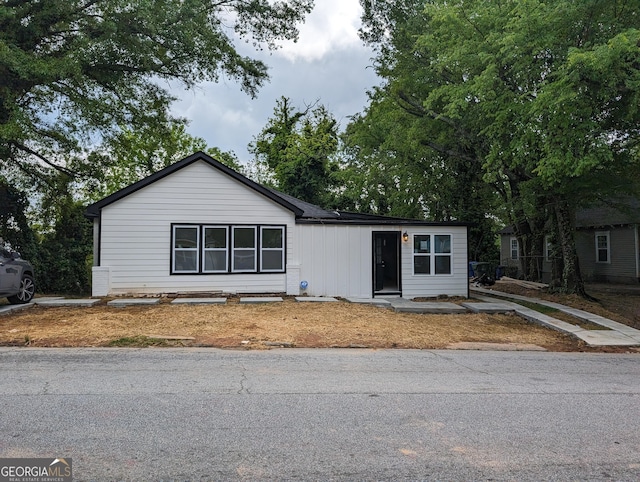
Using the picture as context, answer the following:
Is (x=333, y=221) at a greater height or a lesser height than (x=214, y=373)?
greater

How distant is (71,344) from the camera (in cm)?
729

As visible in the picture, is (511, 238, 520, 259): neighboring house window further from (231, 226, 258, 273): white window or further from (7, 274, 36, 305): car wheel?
(7, 274, 36, 305): car wheel

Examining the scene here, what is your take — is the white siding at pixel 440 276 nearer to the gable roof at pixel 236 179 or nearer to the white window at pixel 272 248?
the gable roof at pixel 236 179

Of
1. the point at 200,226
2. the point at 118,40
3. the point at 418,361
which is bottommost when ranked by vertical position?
the point at 418,361

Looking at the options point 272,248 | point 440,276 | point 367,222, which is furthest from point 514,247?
point 272,248

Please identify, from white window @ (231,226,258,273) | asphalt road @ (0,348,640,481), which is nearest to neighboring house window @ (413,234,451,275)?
white window @ (231,226,258,273)

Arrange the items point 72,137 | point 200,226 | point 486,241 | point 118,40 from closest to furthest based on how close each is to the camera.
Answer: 1. point 200,226
2. point 118,40
3. point 72,137
4. point 486,241

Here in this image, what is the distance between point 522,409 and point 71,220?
2049 centimetres

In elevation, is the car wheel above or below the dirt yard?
above

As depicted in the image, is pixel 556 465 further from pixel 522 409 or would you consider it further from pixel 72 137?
pixel 72 137

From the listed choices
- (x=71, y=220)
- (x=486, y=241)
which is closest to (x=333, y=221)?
(x=71, y=220)

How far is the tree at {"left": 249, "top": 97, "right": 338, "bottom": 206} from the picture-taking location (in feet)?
96.4

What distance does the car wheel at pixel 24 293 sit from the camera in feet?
37.1

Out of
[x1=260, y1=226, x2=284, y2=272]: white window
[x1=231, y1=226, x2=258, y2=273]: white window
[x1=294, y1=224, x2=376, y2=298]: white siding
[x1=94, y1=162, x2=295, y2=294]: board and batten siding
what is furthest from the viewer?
[x1=294, y1=224, x2=376, y2=298]: white siding
